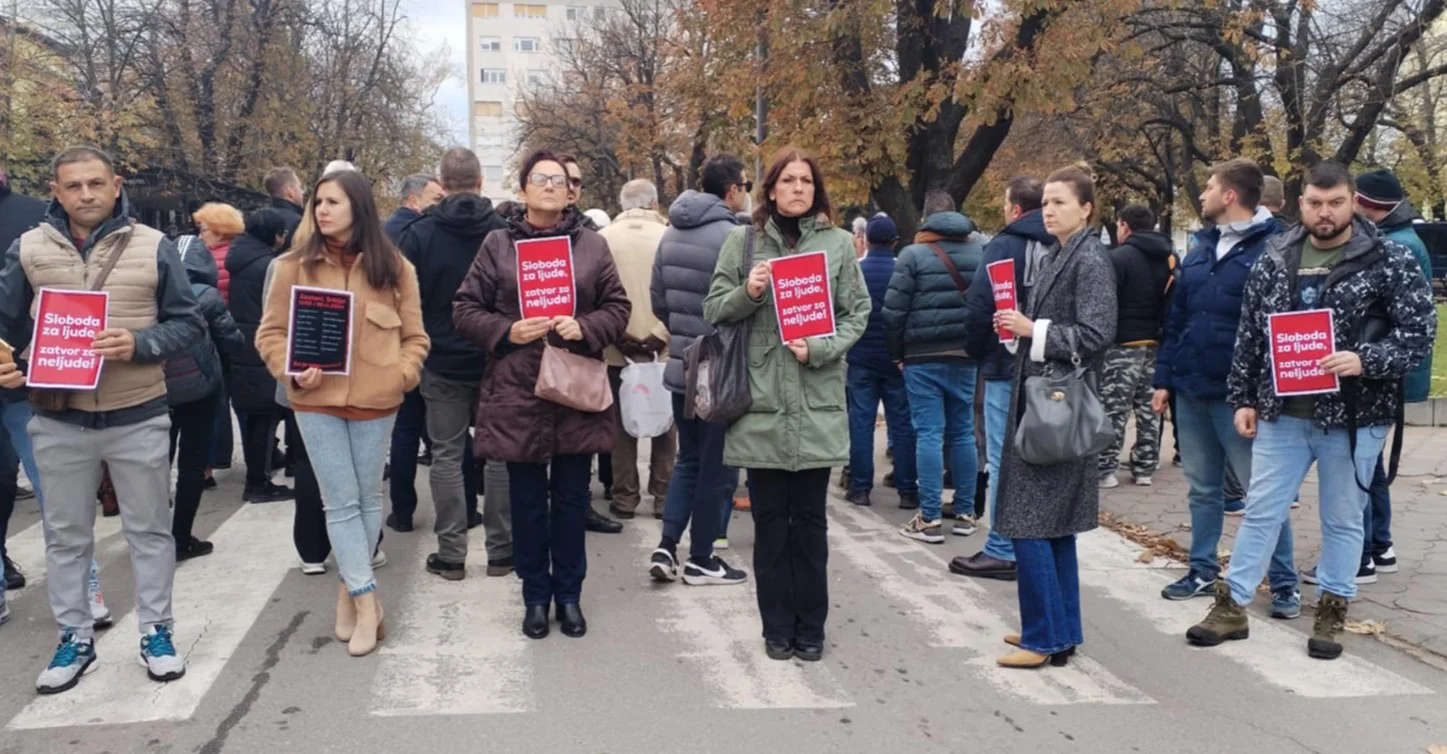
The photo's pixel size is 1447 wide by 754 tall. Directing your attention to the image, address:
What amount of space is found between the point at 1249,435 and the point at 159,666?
459cm

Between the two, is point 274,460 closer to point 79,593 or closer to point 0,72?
point 79,593

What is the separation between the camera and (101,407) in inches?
170

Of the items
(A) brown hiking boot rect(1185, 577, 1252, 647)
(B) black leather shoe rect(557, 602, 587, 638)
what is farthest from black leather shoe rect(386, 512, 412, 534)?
(A) brown hiking boot rect(1185, 577, 1252, 647)

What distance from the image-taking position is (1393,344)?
4598 millimetres

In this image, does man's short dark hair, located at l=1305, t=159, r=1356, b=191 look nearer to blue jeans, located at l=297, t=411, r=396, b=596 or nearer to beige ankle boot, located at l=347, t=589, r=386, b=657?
blue jeans, located at l=297, t=411, r=396, b=596

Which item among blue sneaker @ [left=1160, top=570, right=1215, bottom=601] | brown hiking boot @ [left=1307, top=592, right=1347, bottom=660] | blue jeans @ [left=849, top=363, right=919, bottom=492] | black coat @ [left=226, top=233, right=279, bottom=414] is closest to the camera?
brown hiking boot @ [left=1307, top=592, right=1347, bottom=660]

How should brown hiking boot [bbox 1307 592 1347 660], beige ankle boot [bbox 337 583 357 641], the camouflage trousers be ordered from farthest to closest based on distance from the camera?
the camouflage trousers
beige ankle boot [bbox 337 583 357 641]
brown hiking boot [bbox 1307 592 1347 660]

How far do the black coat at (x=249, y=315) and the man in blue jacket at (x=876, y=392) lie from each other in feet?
12.9

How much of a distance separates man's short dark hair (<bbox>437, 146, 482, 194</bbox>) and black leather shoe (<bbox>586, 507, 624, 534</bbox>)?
214 centimetres

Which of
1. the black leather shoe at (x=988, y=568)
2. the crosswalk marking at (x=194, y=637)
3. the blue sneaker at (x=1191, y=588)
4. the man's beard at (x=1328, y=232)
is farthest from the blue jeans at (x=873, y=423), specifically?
the crosswalk marking at (x=194, y=637)

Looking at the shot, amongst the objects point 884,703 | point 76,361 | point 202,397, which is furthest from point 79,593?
point 884,703

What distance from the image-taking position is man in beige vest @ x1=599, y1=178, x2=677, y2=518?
725cm

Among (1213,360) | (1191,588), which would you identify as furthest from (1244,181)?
(1191,588)

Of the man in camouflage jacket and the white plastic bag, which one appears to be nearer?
the man in camouflage jacket
